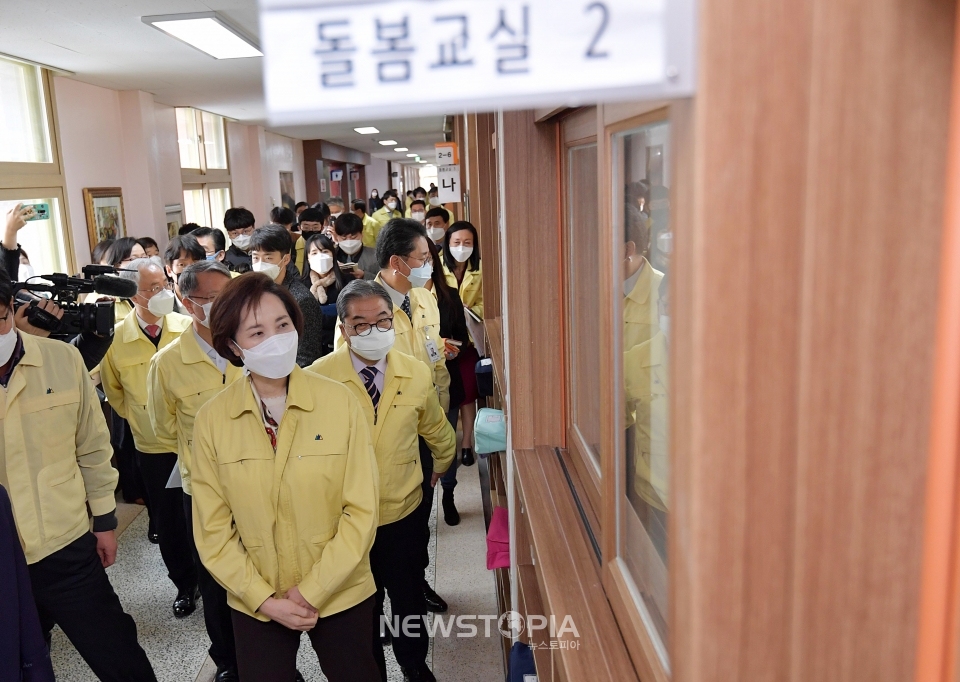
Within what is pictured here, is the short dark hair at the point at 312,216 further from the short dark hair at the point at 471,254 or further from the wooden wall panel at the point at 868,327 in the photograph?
the wooden wall panel at the point at 868,327

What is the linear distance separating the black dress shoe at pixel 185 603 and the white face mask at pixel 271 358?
195cm

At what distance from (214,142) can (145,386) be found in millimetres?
10628

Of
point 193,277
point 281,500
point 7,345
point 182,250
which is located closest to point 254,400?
→ point 281,500

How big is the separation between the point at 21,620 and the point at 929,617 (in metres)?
1.97

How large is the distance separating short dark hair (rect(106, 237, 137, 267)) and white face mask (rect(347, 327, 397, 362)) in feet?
8.84

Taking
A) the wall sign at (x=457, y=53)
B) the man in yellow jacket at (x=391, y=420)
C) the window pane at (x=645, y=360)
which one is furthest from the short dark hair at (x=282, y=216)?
the wall sign at (x=457, y=53)

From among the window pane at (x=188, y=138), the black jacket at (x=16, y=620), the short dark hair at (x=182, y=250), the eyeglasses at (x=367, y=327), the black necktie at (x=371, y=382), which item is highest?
the window pane at (x=188, y=138)

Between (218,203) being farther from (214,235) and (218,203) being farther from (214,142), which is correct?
(214,235)

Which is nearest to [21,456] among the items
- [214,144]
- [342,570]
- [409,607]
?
[342,570]

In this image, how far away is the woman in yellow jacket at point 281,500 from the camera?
209cm

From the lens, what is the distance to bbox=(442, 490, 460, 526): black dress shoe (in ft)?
14.7

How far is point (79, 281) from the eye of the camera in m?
3.21

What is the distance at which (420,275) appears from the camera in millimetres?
4160

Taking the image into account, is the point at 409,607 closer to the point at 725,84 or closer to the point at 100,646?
the point at 100,646
